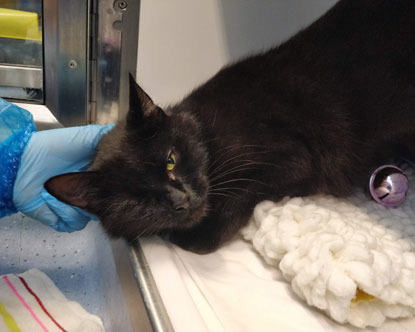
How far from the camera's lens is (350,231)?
792 mm

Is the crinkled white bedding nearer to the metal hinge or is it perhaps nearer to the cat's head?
the cat's head

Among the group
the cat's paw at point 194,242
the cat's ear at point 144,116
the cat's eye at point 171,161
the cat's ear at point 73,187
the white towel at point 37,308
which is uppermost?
the cat's ear at point 144,116

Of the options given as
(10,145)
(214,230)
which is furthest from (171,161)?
(10,145)

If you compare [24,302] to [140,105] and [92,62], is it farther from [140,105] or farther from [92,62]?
[92,62]

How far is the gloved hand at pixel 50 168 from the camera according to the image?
1.08 meters

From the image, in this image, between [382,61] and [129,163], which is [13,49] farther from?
[382,61]

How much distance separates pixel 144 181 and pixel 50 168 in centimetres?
44

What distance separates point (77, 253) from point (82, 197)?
2.17 feet

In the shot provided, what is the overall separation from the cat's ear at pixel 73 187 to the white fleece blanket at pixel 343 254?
383 mm

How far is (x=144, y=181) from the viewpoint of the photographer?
82cm

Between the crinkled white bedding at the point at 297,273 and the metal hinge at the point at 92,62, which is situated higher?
the metal hinge at the point at 92,62

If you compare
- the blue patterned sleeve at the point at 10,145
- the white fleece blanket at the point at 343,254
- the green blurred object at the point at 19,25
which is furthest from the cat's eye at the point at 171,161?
the green blurred object at the point at 19,25

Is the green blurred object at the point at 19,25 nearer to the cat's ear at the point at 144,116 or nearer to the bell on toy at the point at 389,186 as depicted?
the cat's ear at the point at 144,116

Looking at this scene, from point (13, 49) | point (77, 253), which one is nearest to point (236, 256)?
point (77, 253)
